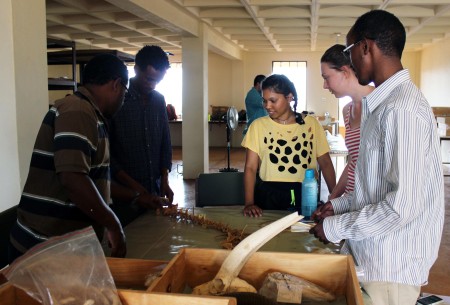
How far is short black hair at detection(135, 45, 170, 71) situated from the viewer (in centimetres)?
256

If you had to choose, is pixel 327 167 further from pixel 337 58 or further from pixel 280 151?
pixel 337 58

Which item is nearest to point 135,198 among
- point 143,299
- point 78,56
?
point 143,299

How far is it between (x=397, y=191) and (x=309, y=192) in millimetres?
989

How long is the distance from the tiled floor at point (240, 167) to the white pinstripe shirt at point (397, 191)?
2168mm

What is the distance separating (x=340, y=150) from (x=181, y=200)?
2264 millimetres

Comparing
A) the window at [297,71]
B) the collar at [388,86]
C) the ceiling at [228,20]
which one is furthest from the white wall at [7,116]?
the window at [297,71]

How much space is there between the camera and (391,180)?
1.26m

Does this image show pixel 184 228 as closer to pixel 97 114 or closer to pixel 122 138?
pixel 97 114

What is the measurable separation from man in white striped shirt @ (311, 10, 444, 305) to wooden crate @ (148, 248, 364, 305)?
0.52 ft

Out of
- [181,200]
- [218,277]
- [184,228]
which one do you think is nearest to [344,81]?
[184,228]

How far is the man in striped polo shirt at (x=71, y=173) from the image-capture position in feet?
4.94

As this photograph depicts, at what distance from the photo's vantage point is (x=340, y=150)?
16.2 feet

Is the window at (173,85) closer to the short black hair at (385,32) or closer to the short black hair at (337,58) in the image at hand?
the short black hair at (337,58)

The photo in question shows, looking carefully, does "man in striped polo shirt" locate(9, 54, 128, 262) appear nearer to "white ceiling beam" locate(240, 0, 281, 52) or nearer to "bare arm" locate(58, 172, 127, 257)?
"bare arm" locate(58, 172, 127, 257)
